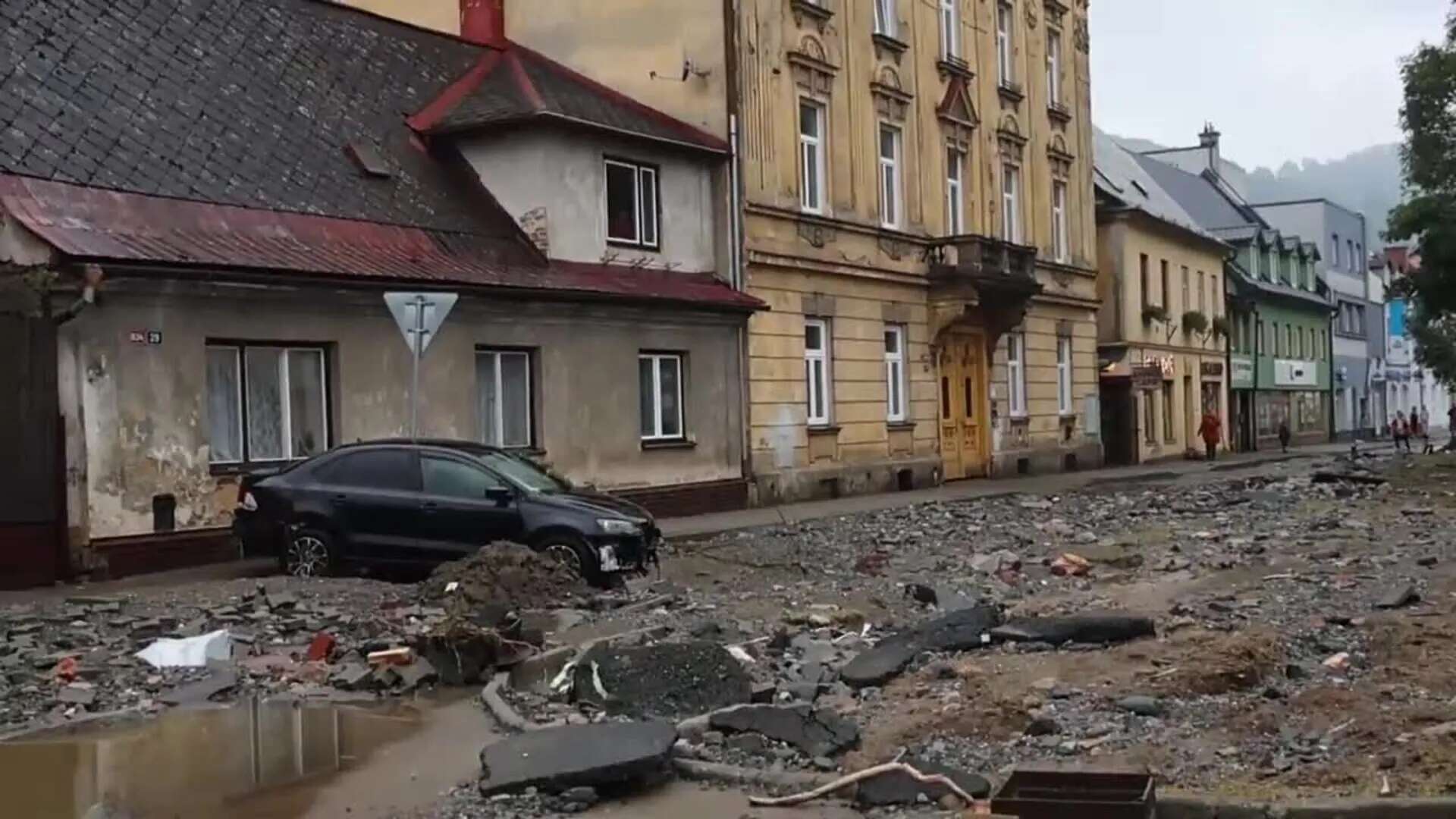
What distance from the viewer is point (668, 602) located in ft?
48.0

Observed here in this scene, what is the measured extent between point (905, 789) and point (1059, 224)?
3439 cm

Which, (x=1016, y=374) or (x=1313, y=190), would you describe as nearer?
(x=1016, y=374)

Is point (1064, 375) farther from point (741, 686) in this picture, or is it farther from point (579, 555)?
point (741, 686)

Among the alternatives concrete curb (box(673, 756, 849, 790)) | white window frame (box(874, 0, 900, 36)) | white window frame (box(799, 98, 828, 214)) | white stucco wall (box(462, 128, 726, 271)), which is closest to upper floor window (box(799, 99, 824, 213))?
white window frame (box(799, 98, 828, 214))

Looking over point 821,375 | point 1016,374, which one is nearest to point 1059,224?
point 1016,374

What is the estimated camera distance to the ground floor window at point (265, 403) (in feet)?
60.3

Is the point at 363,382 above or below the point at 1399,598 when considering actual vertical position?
above

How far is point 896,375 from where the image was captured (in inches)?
1266

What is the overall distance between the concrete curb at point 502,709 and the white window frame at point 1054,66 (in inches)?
1270

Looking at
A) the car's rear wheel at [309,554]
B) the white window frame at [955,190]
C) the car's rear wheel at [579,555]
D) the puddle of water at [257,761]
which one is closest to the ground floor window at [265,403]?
the car's rear wheel at [309,554]

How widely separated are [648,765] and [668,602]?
6838mm

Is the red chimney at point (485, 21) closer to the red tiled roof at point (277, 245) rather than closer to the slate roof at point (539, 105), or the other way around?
the slate roof at point (539, 105)

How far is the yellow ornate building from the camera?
27.0m

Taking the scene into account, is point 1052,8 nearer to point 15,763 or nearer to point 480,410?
point 480,410
